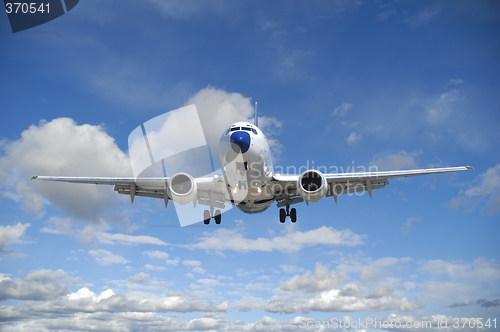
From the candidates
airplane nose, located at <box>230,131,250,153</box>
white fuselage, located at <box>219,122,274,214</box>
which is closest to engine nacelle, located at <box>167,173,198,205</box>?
white fuselage, located at <box>219,122,274,214</box>

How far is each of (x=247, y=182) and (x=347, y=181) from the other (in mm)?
7180

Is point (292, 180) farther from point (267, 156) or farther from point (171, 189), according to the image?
point (171, 189)

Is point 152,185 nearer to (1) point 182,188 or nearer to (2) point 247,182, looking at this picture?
(1) point 182,188

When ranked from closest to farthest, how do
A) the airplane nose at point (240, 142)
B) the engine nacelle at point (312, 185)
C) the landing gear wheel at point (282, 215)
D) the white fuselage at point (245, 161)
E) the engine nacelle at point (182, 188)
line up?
1. the airplane nose at point (240, 142)
2. the white fuselage at point (245, 161)
3. the engine nacelle at point (312, 185)
4. the engine nacelle at point (182, 188)
5. the landing gear wheel at point (282, 215)

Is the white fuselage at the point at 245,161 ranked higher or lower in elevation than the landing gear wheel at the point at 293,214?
higher

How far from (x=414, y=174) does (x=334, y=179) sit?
4.87m

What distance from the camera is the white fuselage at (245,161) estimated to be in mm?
16406

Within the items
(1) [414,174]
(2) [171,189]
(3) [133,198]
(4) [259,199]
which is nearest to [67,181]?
(3) [133,198]

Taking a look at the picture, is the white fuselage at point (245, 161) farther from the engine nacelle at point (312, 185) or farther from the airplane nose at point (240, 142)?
the engine nacelle at point (312, 185)

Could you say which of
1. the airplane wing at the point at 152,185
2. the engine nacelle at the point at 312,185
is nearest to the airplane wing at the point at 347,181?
the engine nacelle at the point at 312,185

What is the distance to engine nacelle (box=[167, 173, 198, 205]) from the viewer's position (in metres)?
17.7

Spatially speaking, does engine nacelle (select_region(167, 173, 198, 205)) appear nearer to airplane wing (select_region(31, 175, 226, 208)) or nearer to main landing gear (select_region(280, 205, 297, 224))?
airplane wing (select_region(31, 175, 226, 208))

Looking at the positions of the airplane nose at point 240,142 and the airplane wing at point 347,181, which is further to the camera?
the airplane wing at point 347,181

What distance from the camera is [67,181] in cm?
1983
